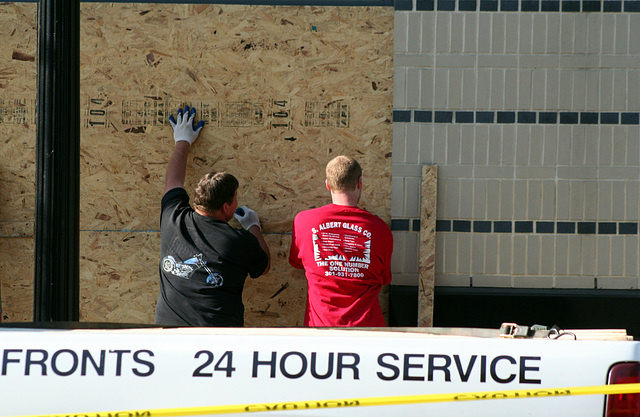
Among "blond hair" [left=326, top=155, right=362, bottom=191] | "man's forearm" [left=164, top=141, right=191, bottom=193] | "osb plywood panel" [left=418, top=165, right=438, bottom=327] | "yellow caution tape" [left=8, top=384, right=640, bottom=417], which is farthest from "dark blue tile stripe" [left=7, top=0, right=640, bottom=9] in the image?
"yellow caution tape" [left=8, top=384, right=640, bottom=417]

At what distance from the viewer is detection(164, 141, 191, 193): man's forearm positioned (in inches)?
201

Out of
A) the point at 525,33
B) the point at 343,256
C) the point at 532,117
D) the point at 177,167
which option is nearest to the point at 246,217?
the point at 177,167

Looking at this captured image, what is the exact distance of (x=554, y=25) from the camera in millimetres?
5348

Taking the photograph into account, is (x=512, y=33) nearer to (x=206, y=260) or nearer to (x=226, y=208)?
(x=226, y=208)

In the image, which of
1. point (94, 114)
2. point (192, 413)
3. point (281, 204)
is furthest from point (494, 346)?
point (94, 114)

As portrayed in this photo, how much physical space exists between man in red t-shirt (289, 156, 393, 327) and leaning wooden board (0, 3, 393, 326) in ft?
2.83

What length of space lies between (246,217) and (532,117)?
2595mm

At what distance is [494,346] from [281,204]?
3158 millimetres

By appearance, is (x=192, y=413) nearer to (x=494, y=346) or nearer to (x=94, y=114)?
(x=494, y=346)

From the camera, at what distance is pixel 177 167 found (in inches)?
205

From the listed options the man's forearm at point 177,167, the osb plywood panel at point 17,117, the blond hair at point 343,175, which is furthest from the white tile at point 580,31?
the osb plywood panel at point 17,117

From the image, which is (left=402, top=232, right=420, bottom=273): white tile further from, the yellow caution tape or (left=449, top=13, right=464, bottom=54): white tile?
the yellow caution tape

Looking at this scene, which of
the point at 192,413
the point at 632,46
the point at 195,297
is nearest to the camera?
the point at 192,413

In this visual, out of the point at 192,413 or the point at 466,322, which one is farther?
the point at 466,322
